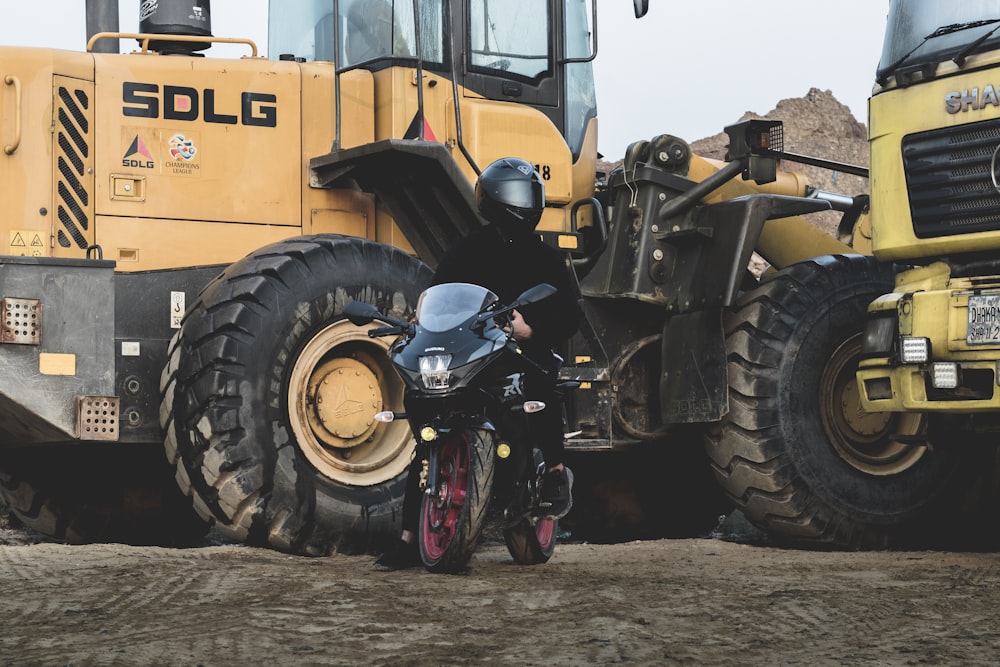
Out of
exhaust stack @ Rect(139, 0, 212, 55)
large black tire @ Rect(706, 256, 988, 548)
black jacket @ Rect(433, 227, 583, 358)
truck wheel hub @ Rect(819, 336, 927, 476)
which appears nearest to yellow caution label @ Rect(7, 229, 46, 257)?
exhaust stack @ Rect(139, 0, 212, 55)

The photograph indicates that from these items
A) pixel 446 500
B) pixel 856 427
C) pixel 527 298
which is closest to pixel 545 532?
pixel 446 500

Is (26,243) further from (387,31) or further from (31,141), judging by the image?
(387,31)

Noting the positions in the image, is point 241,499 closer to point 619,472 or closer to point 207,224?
point 207,224

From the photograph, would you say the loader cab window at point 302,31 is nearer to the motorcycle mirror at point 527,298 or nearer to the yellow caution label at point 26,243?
the yellow caution label at point 26,243

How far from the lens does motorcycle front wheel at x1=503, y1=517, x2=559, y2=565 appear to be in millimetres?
7672

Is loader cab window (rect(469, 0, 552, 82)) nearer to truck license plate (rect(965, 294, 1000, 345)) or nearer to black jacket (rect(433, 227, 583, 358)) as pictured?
black jacket (rect(433, 227, 583, 358))

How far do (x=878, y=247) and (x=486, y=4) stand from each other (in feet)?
9.64

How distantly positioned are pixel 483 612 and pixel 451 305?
174 cm

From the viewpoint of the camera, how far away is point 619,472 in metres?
11.4

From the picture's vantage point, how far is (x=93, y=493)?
1009cm

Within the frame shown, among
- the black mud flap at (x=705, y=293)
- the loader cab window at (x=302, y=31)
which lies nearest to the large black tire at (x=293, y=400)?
the loader cab window at (x=302, y=31)

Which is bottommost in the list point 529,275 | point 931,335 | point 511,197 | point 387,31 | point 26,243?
point 931,335

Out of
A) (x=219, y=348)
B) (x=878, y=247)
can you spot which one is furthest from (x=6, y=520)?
(x=878, y=247)

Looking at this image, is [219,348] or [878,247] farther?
[878,247]
